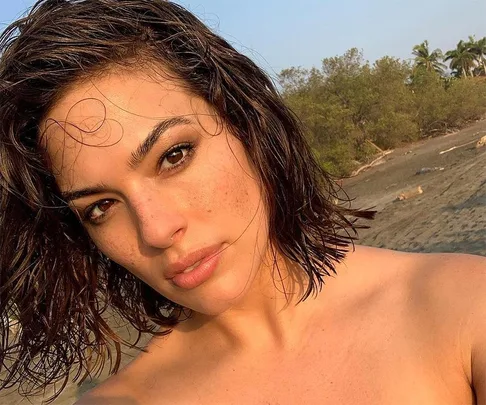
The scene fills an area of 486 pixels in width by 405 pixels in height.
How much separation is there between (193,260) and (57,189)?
0.55 meters

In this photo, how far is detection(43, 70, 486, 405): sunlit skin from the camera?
129cm

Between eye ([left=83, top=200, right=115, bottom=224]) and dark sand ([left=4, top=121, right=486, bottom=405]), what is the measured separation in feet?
17.3

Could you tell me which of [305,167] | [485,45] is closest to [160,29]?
[305,167]

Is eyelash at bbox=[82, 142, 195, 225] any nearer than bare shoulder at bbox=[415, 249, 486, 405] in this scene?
No

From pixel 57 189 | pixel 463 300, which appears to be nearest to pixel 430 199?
pixel 463 300

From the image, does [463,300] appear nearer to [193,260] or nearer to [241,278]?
[241,278]

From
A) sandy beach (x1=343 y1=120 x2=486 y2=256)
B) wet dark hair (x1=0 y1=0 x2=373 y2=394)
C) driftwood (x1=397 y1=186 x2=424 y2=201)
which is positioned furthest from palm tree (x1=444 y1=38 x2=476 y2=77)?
wet dark hair (x1=0 y1=0 x2=373 y2=394)

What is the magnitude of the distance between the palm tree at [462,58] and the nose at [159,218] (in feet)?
201

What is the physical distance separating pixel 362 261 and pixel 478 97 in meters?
24.9

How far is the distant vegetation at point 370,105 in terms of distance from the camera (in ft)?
63.7

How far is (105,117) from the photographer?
4.25 ft

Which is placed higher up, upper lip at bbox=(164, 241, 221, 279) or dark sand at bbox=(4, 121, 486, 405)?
upper lip at bbox=(164, 241, 221, 279)

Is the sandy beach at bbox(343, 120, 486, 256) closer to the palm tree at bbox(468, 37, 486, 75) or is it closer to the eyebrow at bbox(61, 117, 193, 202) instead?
the eyebrow at bbox(61, 117, 193, 202)

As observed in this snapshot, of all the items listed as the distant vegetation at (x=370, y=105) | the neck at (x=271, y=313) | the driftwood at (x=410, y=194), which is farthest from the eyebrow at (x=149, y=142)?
the distant vegetation at (x=370, y=105)
